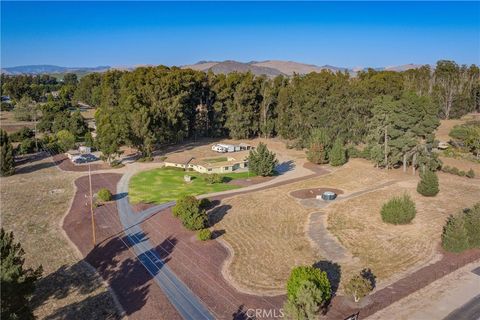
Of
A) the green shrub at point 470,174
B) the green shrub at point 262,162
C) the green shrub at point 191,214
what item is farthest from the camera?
the green shrub at point 262,162

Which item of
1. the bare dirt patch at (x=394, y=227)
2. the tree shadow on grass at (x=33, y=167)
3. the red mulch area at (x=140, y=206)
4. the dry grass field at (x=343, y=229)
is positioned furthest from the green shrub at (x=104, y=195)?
the bare dirt patch at (x=394, y=227)

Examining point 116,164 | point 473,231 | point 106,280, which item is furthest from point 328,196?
point 116,164

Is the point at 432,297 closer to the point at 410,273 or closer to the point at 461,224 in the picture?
the point at 410,273

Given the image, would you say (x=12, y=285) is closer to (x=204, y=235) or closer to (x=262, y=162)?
(x=204, y=235)

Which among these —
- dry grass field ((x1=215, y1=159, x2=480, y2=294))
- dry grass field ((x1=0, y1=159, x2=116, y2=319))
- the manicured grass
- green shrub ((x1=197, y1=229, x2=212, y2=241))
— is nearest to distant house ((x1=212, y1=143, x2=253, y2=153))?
the manicured grass

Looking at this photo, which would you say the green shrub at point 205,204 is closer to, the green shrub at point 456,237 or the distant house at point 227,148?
the green shrub at point 456,237

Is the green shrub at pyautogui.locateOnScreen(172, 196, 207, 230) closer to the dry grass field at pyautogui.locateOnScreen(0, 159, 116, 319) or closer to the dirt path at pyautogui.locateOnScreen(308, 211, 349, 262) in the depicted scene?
the dry grass field at pyautogui.locateOnScreen(0, 159, 116, 319)
